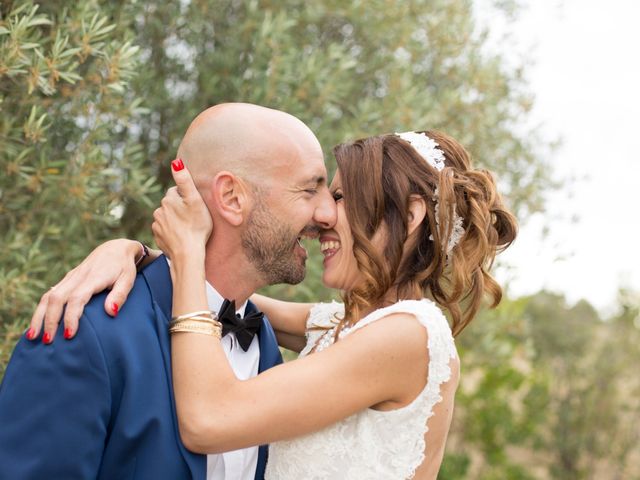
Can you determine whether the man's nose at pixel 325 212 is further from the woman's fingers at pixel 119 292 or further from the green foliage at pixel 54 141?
the green foliage at pixel 54 141

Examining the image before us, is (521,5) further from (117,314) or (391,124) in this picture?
(117,314)

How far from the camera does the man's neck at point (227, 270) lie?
8.84 feet

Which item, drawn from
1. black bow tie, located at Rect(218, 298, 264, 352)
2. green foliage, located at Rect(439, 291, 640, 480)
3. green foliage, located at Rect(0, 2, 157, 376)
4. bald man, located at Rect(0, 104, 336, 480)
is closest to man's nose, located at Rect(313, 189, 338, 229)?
bald man, located at Rect(0, 104, 336, 480)

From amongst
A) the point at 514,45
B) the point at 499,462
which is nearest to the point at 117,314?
the point at 514,45

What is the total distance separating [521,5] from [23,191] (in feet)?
14.1

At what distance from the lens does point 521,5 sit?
6.20 m

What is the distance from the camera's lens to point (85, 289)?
7.42 ft

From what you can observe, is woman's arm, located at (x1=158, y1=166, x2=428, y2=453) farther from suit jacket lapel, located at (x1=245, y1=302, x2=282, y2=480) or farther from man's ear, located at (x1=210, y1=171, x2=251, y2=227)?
suit jacket lapel, located at (x1=245, y1=302, x2=282, y2=480)

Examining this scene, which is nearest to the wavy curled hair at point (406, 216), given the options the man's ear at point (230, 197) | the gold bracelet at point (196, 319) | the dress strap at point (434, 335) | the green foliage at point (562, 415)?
the dress strap at point (434, 335)

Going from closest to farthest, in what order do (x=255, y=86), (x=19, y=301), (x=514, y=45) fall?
(x=19, y=301)
(x=255, y=86)
(x=514, y=45)

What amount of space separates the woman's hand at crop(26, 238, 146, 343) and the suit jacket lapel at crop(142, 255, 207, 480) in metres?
0.07

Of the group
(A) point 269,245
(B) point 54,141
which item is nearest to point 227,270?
(A) point 269,245

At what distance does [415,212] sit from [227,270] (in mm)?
692

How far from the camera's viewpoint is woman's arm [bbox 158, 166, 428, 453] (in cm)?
223
